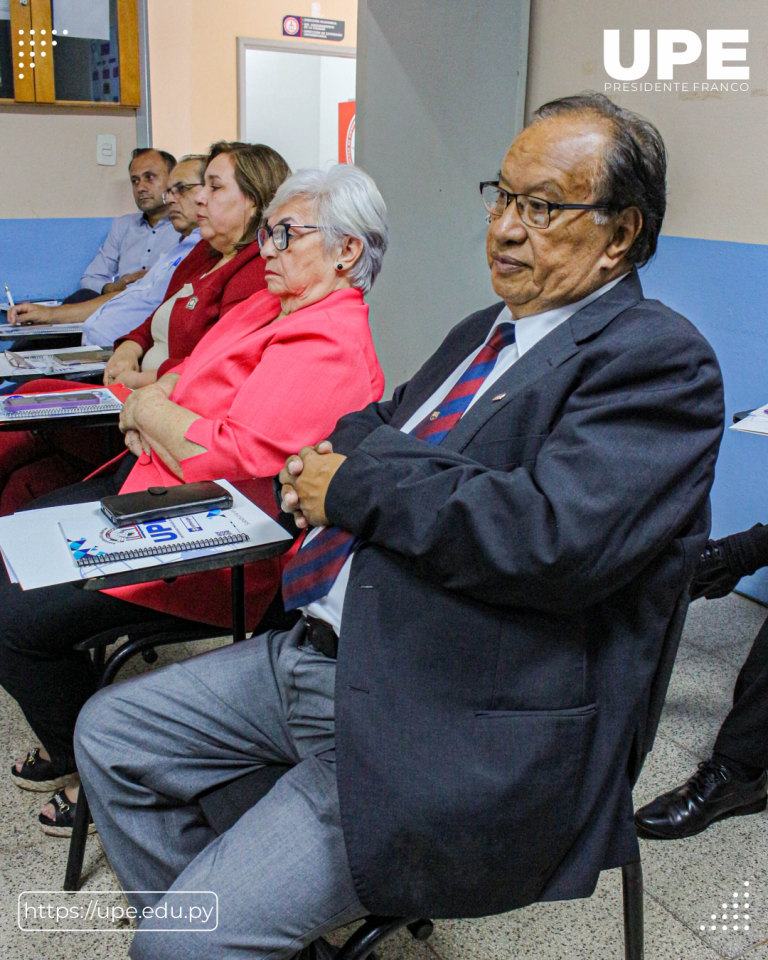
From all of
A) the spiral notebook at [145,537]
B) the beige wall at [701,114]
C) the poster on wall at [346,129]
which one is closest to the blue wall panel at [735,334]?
the beige wall at [701,114]

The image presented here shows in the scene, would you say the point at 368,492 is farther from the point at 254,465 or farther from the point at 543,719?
the point at 254,465

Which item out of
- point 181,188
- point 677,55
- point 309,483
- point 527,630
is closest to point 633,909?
point 527,630

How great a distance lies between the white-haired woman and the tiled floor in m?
0.09

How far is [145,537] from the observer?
1292 millimetres

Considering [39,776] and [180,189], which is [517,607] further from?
[180,189]

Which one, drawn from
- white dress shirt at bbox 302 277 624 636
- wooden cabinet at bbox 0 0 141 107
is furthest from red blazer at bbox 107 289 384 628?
wooden cabinet at bbox 0 0 141 107

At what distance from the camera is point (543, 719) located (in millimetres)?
1030

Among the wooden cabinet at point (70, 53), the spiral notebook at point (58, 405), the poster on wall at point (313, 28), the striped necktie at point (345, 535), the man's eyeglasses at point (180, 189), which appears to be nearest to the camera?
the striped necktie at point (345, 535)

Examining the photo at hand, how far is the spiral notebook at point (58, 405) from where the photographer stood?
194cm

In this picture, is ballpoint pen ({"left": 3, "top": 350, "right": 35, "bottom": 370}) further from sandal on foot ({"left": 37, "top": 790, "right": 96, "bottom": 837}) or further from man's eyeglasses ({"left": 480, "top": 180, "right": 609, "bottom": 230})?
man's eyeglasses ({"left": 480, "top": 180, "right": 609, "bottom": 230})

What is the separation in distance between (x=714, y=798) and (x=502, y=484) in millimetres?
1184

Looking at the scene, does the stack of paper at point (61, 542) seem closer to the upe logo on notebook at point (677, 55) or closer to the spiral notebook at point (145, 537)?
the spiral notebook at point (145, 537)

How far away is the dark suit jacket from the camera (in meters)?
1.00

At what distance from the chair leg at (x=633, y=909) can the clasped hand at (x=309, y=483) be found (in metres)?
0.66
